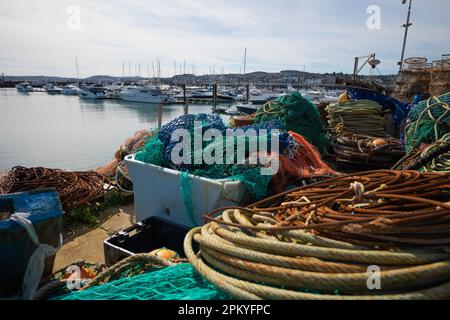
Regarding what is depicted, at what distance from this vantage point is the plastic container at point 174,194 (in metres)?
3.05

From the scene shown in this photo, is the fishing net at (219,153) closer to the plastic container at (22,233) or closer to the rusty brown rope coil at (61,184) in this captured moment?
the plastic container at (22,233)

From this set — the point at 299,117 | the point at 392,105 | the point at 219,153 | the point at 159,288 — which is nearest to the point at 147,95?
the point at 392,105

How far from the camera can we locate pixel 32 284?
2148 millimetres

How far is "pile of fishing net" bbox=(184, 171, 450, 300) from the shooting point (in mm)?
1456

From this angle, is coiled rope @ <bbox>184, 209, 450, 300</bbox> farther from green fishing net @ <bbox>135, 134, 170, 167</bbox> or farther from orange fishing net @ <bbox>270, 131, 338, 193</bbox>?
green fishing net @ <bbox>135, 134, 170, 167</bbox>

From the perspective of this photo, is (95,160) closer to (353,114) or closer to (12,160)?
(12,160)

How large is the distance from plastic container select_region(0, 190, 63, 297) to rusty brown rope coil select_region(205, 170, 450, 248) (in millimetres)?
1464

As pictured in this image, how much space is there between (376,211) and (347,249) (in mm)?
346

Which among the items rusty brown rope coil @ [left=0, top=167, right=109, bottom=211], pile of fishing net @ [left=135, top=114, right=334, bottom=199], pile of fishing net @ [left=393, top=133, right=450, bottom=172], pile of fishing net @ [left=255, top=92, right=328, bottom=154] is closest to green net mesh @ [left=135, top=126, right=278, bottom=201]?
pile of fishing net @ [left=135, top=114, right=334, bottom=199]

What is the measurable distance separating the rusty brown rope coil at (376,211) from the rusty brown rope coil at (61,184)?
4108 millimetres

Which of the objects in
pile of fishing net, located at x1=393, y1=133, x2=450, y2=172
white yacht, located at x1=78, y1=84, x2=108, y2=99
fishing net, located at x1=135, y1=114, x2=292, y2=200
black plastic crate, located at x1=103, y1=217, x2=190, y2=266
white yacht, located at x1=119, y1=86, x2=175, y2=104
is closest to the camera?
pile of fishing net, located at x1=393, y1=133, x2=450, y2=172

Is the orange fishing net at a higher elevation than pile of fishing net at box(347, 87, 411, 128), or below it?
below

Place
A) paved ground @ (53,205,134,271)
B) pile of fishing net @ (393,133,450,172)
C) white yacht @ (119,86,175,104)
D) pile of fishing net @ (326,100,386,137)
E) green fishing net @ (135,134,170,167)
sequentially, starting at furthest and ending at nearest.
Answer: white yacht @ (119,86,175,104) < pile of fishing net @ (326,100,386,137) < green fishing net @ (135,134,170,167) < paved ground @ (53,205,134,271) < pile of fishing net @ (393,133,450,172)

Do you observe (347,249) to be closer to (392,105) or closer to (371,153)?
(371,153)
